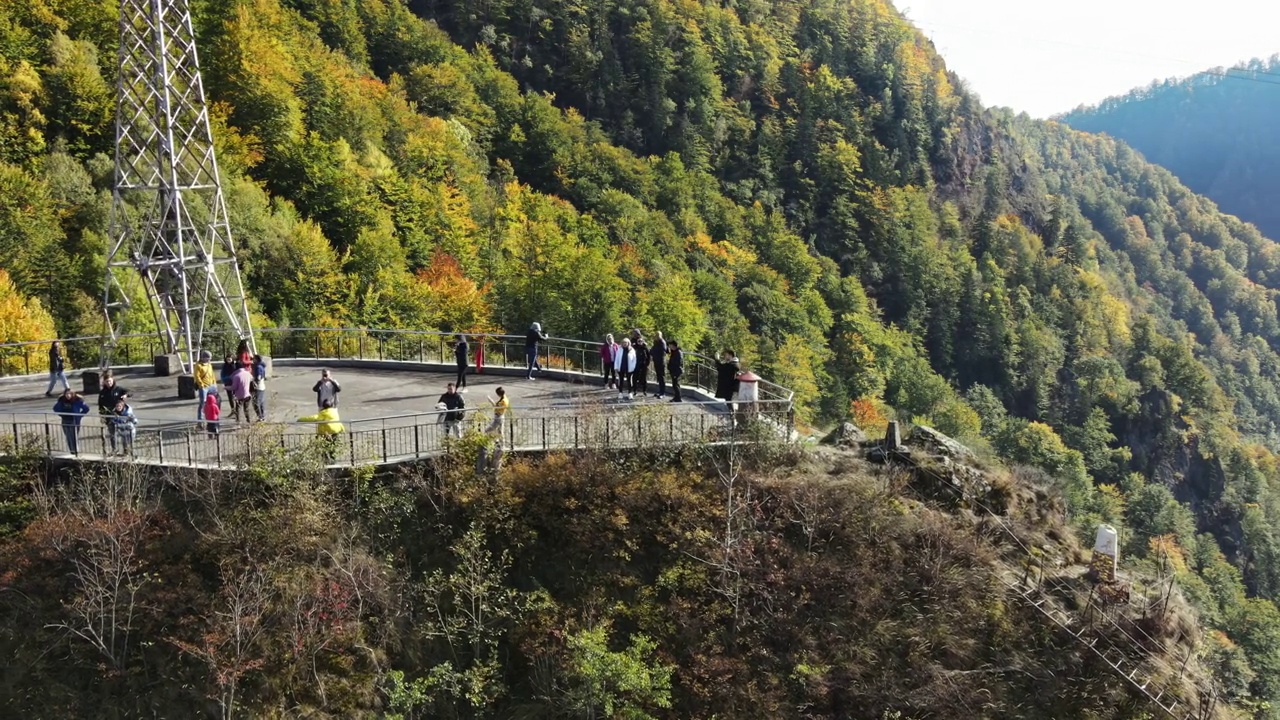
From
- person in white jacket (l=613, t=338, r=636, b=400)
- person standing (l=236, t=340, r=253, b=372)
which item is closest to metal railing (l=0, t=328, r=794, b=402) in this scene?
person in white jacket (l=613, t=338, r=636, b=400)

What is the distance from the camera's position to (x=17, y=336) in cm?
3266

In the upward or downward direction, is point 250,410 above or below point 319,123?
below

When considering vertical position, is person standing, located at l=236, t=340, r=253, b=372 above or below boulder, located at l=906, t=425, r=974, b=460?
above

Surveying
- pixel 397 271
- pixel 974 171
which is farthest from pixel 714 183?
pixel 397 271

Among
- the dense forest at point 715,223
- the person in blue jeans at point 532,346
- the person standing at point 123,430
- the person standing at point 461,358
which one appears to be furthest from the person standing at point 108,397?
the dense forest at point 715,223

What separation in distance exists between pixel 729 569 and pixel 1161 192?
611ft

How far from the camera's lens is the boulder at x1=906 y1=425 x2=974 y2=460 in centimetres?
1888

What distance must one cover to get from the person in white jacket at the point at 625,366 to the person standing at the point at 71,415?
406 inches

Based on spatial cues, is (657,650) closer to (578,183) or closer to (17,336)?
(17,336)

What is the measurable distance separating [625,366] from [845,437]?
495 cm

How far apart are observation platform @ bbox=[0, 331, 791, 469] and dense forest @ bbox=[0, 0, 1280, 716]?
16.1 m

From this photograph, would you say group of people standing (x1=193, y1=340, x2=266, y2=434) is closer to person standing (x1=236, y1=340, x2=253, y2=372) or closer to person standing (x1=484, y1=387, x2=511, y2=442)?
person standing (x1=236, y1=340, x2=253, y2=372)

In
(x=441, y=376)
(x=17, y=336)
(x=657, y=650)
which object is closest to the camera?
(x=657, y=650)

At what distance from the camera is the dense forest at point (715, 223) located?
159 ft
